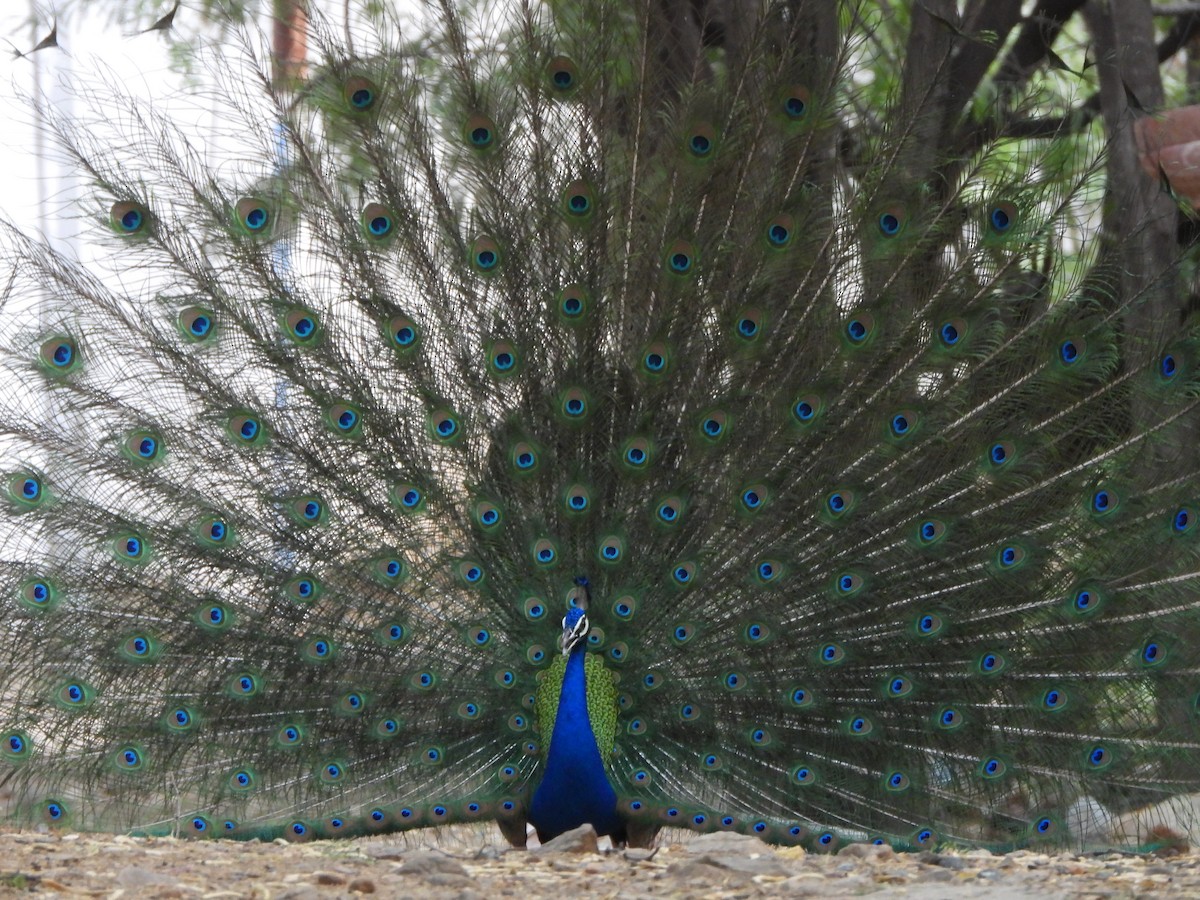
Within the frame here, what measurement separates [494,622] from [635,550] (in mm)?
536

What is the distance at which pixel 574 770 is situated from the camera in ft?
15.4

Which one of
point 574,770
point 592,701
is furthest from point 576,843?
point 592,701

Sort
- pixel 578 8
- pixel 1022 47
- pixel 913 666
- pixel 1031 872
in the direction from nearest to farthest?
pixel 1031 872, pixel 578 8, pixel 913 666, pixel 1022 47

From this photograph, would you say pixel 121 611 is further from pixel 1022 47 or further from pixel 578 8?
pixel 1022 47

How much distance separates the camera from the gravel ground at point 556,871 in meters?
3.38

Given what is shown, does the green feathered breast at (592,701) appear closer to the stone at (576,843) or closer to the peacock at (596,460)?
the peacock at (596,460)

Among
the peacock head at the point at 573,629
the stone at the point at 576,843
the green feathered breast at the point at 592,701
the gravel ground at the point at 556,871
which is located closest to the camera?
the gravel ground at the point at 556,871

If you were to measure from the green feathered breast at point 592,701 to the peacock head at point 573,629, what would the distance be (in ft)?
0.53

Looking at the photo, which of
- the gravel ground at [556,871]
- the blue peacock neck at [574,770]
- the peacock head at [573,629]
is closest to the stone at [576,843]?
the gravel ground at [556,871]

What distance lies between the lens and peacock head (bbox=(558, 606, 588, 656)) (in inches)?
181

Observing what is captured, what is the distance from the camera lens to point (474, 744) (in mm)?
4938

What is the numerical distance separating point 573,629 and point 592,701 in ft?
1.16

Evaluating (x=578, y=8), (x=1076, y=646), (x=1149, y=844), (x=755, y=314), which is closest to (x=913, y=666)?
(x=1076, y=646)

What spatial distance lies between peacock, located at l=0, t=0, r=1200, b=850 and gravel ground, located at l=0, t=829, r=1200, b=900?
0.89ft
